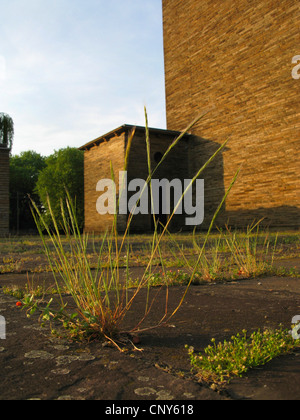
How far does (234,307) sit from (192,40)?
18.3m

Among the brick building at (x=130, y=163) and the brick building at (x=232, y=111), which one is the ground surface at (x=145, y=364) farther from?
the brick building at (x=130, y=163)

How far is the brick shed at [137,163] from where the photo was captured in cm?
1773

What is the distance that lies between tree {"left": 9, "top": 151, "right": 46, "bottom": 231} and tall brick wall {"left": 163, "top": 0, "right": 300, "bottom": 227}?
19.0 metres

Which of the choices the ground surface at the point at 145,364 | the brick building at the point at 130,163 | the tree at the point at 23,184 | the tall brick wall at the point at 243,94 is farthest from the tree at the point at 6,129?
the ground surface at the point at 145,364

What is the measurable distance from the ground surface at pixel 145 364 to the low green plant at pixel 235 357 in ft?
0.12

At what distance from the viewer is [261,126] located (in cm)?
1521

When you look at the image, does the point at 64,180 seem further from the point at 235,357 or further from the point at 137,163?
the point at 235,357

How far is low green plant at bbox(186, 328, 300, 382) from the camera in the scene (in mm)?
1291

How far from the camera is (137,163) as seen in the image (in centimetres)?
1789

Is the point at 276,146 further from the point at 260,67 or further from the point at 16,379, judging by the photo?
the point at 16,379

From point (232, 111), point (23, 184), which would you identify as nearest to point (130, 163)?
point (232, 111)

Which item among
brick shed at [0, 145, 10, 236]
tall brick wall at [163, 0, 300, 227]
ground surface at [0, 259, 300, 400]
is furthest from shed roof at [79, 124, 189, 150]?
ground surface at [0, 259, 300, 400]

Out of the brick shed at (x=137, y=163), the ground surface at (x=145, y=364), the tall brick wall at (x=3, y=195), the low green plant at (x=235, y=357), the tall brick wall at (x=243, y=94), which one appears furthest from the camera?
the brick shed at (x=137, y=163)

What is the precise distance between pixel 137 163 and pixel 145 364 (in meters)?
16.8
